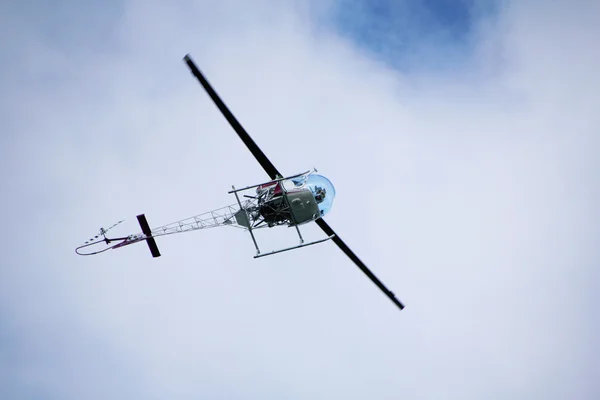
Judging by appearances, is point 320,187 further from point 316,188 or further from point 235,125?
point 235,125

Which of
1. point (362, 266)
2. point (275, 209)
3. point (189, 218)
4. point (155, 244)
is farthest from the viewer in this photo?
point (362, 266)

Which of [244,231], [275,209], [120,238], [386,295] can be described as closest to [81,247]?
[120,238]

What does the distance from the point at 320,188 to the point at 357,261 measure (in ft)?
23.0

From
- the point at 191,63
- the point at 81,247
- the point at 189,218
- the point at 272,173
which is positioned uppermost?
the point at 191,63

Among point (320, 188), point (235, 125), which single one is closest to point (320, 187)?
point (320, 188)

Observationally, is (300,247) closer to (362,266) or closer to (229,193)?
(229,193)

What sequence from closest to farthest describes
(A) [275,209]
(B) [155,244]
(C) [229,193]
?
(C) [229,193], (A) [275,209], (B) [155,244]

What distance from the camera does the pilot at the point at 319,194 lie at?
2547 cm

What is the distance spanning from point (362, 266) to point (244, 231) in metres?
8.44

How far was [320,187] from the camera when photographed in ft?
84.0

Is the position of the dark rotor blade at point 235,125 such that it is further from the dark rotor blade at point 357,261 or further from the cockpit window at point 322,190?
the dark rotor blade at point 357,261

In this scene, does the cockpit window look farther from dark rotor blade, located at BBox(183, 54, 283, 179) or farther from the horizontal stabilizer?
the horizontal stabilizer

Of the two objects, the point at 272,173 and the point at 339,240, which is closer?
the point at 272,173

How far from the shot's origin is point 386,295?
3181cm
